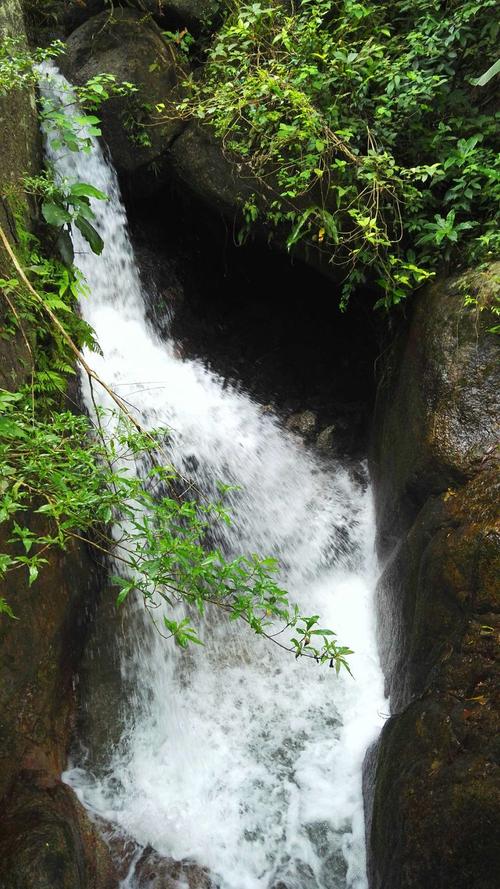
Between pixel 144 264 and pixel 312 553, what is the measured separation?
11.5ft

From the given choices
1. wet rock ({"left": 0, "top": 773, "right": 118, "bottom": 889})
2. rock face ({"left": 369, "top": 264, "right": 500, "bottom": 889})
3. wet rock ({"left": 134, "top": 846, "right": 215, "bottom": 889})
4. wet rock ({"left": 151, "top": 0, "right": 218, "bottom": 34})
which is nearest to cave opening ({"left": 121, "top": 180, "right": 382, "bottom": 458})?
rock face ({"left": 369, "top": 264, "right": 500, "bottom": 889})

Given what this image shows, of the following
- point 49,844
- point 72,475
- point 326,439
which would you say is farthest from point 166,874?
point 326,439

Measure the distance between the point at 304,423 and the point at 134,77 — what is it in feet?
12.4

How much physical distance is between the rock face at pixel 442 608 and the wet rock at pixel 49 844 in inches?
61.5

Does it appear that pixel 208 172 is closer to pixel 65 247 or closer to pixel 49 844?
pixel 65 247

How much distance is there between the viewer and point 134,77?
19.1 ft

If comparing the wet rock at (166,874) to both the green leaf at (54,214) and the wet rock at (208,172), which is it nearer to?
the green leaf at (54,214)

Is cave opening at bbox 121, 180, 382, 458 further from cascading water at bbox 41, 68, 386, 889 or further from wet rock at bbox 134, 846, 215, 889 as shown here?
wet rock at bbox 134, 846, 215, 889

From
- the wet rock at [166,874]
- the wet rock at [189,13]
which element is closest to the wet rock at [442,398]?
the wet rock at [166,874]

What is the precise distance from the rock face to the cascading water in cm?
40

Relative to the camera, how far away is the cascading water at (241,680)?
359 centimetres

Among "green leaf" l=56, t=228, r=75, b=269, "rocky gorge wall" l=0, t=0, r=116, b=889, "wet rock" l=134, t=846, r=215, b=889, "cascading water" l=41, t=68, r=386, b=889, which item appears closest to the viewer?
"rocky gorge wall" l=0, t=0, r=116, b=889

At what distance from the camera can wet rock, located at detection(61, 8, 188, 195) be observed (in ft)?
19.1

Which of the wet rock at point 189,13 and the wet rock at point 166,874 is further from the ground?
the wet rock at point 189,13
